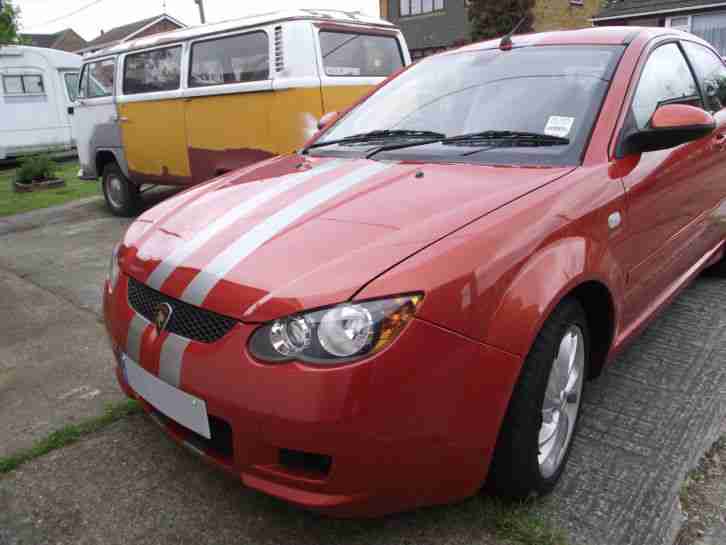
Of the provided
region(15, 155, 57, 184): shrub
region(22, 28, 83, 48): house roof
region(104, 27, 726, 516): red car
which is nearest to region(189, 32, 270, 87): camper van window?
region(104, 27, 726, 516): red car

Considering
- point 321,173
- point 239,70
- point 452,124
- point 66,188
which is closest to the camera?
point 321,173

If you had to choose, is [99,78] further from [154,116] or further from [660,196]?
[660,196]

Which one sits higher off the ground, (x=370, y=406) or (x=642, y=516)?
(x=370, y=406)

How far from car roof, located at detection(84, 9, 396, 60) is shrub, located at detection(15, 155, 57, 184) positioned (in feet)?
14.0

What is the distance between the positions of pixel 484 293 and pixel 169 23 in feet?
147

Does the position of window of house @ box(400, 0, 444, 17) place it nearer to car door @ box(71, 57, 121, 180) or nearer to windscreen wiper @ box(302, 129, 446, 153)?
car door @ box(71, 57, 121, 180)

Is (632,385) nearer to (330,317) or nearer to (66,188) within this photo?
(330,317)

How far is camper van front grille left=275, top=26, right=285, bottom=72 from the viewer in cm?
552

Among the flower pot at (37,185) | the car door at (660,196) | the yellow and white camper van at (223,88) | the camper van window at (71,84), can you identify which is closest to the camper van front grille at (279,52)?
the yellow and white camper van at (223,88)

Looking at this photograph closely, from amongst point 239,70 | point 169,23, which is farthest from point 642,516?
point 169,23

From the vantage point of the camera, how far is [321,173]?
2486 millimetres

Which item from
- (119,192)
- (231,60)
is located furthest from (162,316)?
(119,192)

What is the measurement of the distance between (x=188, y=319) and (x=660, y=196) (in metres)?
1.94

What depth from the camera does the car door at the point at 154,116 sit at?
655 cm
